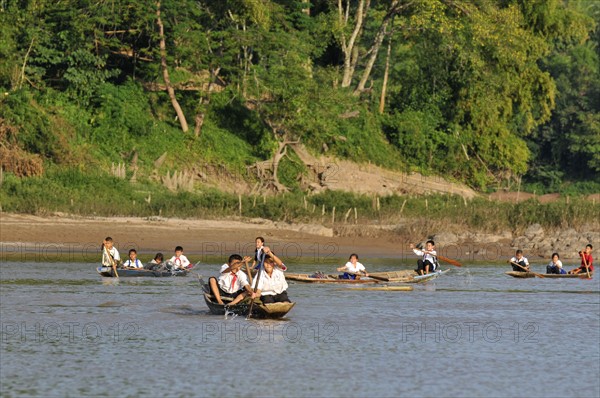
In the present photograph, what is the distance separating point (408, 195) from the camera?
51844 mm

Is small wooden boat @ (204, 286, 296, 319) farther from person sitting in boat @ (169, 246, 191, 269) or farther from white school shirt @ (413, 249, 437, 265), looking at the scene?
white school shirt @ (413, 249, 437, 265)

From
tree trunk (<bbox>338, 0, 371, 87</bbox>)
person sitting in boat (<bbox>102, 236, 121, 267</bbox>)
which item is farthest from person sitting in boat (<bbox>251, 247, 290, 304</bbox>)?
tree trunk (<bbox>338, 0, 371, 87</bbox>)

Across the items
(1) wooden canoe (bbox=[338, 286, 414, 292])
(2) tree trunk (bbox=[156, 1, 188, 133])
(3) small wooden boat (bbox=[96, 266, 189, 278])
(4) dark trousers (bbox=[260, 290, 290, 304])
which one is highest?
(2) tree trunk (bbox=[156, 1, 188, 133])

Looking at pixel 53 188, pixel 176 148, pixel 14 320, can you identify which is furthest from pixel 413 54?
pixel 14 320

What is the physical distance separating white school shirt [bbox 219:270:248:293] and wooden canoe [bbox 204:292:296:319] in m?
0.24

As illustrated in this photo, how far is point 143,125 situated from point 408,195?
11730 mm

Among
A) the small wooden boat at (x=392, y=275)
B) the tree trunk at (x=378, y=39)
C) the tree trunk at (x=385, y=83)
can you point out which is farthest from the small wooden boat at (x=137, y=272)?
the tree trunk at (x=385, y=83)

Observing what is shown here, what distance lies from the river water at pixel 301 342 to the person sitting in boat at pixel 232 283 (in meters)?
0.53

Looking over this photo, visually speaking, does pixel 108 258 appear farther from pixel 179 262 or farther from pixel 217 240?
pixel 217 240

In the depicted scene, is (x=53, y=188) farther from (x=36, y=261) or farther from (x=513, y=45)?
(x=513, y=45)

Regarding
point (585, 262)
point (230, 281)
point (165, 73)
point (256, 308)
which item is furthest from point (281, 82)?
point (256, 308)

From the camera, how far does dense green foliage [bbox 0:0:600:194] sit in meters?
47.2

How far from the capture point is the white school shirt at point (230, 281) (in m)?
23.6

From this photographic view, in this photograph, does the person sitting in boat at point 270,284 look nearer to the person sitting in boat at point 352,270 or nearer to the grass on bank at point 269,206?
the person sitting in boat at point 352,270
